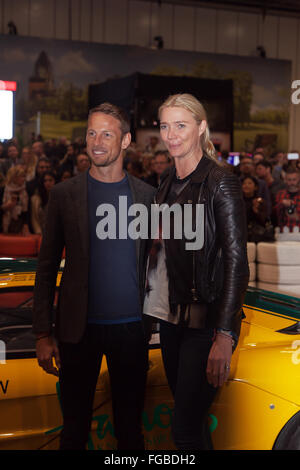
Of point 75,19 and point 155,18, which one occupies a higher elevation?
point 155,18

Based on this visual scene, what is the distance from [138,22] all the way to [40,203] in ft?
33.0

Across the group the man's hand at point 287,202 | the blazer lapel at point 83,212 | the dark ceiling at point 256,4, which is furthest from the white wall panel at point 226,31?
the blazer lapel at point 83,212

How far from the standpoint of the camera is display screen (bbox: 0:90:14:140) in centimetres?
275

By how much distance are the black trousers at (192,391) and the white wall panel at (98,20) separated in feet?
48.7

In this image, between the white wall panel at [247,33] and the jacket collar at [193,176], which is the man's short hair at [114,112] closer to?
the jacket collar at [193,176]

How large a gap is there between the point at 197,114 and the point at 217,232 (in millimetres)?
441

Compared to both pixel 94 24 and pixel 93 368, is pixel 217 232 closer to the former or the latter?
pixel 93 368

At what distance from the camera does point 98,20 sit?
1563 cm

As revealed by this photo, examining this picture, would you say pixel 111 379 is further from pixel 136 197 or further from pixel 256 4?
pixel 256 4

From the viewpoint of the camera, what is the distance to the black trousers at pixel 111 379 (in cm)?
207

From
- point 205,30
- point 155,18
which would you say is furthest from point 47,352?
point 205,30

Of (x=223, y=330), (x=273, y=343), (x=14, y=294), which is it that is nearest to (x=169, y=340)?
(x=223, y=330)

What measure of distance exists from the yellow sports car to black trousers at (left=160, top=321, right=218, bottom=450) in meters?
0.30

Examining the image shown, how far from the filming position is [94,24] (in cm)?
1555
